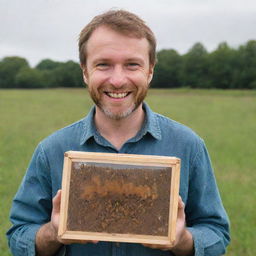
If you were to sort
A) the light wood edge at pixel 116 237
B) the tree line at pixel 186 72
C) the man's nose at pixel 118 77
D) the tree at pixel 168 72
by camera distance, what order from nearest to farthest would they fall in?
1. the light wood edge at pixel 116 237
2. the man's nose at pixel 118 77
3. the tree line at pixel 186 72
4. the tree at pixel 168 72

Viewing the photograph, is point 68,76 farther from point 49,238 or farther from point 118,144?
point 49,238

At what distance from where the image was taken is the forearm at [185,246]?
104 inches

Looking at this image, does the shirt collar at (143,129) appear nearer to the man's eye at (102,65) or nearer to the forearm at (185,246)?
the man's eye at (102,65)

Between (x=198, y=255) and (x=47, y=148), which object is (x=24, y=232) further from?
(x=198, y=255)

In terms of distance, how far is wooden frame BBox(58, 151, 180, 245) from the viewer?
2.42m

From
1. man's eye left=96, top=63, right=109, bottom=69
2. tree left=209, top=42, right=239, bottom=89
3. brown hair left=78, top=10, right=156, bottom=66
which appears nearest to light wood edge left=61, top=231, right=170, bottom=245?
man's eye left=96, top=63, right=109, bottom=69

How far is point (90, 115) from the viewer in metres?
2.91

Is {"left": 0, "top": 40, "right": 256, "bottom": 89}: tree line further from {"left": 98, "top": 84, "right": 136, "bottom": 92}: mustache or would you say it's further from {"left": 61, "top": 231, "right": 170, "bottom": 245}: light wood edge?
{"left": 61, "top": 231, "right": 170, "bottom": 245}: light wood edge

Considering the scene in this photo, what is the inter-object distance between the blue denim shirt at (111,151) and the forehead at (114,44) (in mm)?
407

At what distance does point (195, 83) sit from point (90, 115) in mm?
91095

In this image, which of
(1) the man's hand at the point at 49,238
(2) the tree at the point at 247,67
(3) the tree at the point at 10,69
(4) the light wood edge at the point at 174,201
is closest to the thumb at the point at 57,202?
(1) the man's hand at the point at 49,238

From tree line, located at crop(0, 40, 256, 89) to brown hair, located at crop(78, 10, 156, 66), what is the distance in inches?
3096

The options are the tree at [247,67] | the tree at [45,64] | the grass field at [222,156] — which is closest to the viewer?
the grass field at [222,156]

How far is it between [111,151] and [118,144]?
2.4 inches
